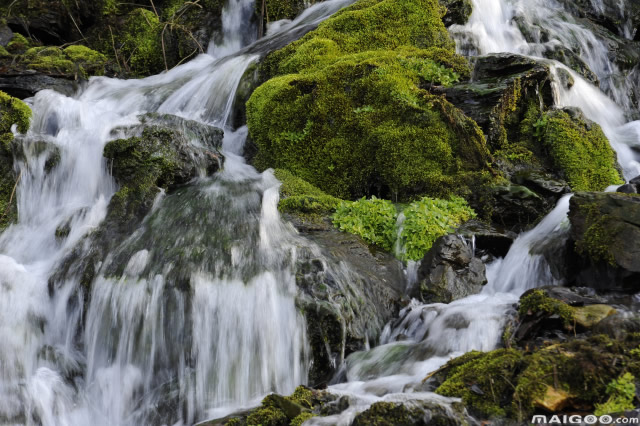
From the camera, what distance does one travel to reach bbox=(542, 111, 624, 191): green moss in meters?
7.57

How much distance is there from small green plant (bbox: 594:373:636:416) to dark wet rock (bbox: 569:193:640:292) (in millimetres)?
2121

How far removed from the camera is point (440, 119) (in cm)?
756

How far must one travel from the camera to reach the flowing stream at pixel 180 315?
196 inches

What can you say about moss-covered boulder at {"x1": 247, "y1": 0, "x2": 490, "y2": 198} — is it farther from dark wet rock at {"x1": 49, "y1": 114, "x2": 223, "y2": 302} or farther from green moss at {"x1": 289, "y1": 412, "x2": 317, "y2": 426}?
green moss at {"x1": 289, "y1": 412, "x2": 317, "y2": 426}

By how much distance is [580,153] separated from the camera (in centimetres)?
765

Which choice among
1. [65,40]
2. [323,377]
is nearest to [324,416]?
[323,377]

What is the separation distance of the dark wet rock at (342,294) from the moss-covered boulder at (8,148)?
4.55m

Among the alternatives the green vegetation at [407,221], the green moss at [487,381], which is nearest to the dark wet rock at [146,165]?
the green vegetation at [407,221]

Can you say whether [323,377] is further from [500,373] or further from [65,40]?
[65,40]

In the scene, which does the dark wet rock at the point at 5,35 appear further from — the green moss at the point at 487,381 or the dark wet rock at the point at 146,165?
the green moss at the point at 487,381

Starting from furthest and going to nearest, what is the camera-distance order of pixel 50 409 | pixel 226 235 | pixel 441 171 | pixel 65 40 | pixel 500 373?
pixel 65 40, pixel 441 171, pixel 226 235, pixel 50 409, pixel 500 373

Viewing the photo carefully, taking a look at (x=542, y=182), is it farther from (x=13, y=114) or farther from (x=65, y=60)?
(x=65, y=60)

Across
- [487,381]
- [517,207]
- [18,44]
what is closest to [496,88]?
[517,207]

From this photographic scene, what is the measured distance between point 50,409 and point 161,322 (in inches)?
49.6
